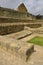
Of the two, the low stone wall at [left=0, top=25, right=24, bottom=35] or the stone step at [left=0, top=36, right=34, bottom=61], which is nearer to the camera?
the stone step at [left=0, top=36, right=34, bottom=61]

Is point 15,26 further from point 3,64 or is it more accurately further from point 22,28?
point 3,64

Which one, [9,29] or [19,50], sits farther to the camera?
[9,29]

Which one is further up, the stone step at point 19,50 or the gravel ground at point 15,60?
the stone step at point 19,50

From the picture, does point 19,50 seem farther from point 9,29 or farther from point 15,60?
point 9,29

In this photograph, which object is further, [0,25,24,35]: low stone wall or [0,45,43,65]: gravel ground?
[0,25,24,35]: low stone wall

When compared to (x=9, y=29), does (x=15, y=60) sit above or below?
below

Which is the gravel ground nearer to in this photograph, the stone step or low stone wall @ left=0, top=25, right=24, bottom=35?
the stone step

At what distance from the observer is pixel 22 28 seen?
33.4 feet

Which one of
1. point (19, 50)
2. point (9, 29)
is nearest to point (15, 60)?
point (19, 50)

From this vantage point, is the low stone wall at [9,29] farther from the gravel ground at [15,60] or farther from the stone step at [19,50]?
the gravel ground at [15,60]

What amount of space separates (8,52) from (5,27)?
4002 mm

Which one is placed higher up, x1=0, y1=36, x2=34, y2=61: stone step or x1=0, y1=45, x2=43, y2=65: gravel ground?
x1=0, y1=36, x2=34, y2=61: stone step

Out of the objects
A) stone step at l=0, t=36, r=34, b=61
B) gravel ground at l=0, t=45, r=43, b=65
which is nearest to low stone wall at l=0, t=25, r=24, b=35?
stone step at l=0, t=36, r=34, b=61

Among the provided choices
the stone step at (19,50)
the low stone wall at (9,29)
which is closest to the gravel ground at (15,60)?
the stone step at (19,50)
